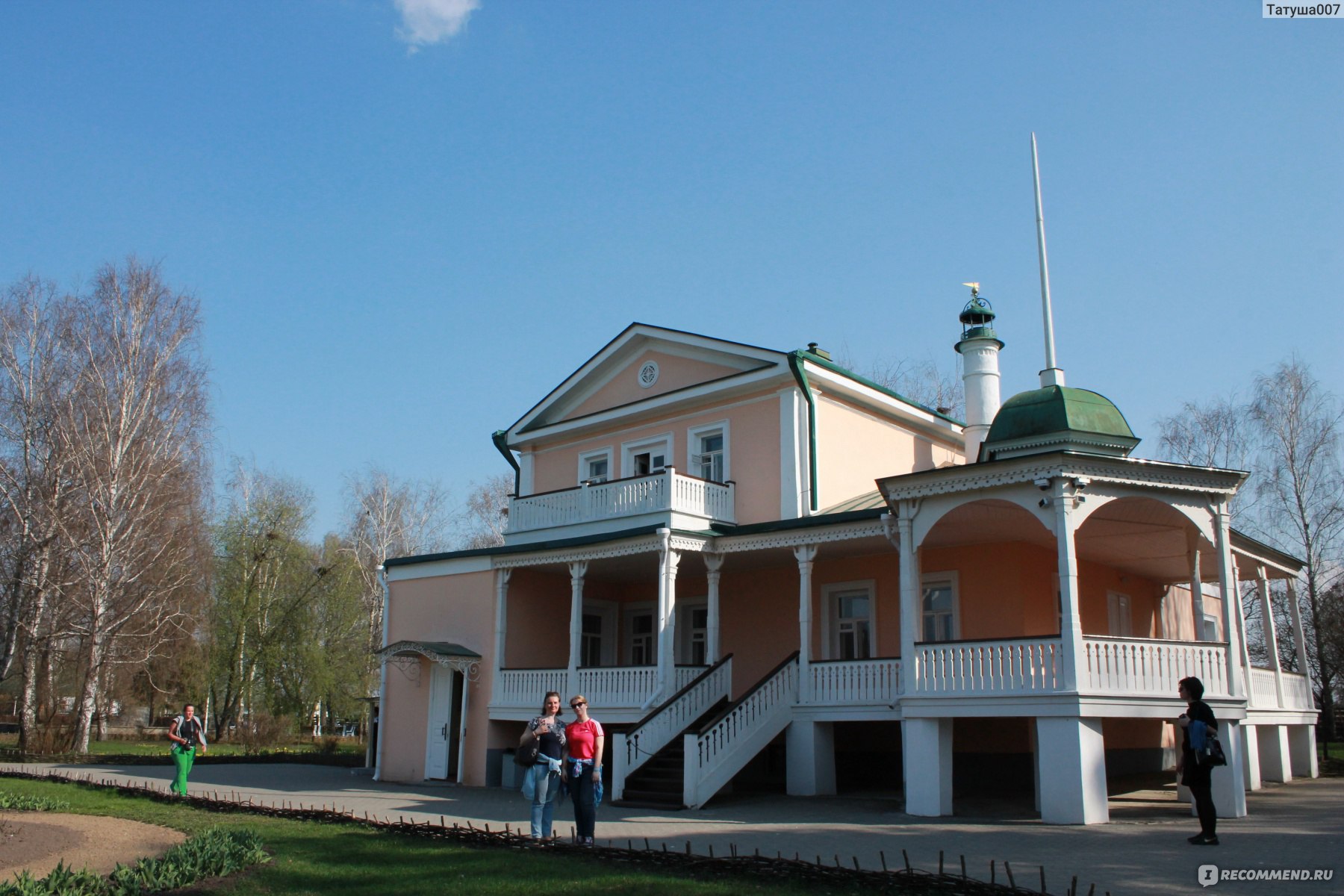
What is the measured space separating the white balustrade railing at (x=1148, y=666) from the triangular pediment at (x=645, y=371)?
8756 mm

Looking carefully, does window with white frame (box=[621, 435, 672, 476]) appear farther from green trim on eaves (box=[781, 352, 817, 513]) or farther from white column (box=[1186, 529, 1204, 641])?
white column (box=[1186, 529, 1204, 641])

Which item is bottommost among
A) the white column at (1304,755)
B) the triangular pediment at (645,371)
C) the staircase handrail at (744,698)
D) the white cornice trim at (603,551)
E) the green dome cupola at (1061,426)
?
the white column at (1304,755)

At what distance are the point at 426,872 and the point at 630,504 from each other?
1140cm

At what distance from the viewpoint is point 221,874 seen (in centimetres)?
886

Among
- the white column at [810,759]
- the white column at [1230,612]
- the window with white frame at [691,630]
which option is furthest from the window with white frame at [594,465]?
the white column at [1230,612]

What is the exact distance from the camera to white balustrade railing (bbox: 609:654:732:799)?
53.3 feet

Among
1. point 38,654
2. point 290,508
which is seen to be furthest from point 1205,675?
point 290,508

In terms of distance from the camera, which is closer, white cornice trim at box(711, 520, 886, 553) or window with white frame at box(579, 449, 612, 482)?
white cornice trim at box(711, 520, 886, 553)

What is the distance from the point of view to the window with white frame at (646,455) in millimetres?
22641

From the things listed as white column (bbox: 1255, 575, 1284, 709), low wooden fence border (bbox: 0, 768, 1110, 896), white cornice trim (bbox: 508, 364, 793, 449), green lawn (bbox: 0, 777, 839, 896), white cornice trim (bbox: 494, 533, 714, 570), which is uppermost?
white cornice trim (bbox: 508, 364, 793, 449)

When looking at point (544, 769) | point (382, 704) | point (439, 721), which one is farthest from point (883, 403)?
point (544, 769)

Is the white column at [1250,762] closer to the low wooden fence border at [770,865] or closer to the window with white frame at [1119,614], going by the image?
the window with white frame at [1119,614]

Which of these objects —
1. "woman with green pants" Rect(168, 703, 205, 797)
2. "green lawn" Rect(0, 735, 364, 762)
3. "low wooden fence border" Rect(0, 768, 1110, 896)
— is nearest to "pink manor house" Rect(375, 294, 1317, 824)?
"low wooden fence border" Rect(0, 768, 1110, 896)

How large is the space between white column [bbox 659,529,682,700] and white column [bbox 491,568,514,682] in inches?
168
